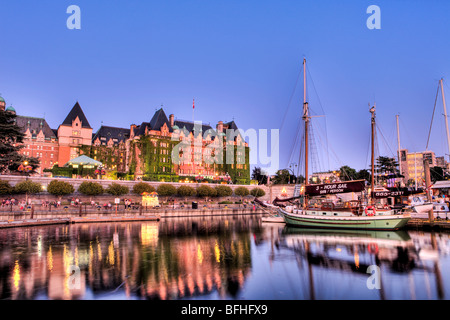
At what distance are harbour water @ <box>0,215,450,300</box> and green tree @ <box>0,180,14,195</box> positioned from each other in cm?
3524

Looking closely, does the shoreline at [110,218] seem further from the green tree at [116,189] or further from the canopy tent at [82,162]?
the canopy tent at [82,162]

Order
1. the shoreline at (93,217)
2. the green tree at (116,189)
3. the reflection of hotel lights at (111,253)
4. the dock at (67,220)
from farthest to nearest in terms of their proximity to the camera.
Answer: the green tree at (116,189)
the shoreline at (93,217)
the dock at (67,220)
the reflection of hotel lights at (111,253)

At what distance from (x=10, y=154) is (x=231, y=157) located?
3174 inches

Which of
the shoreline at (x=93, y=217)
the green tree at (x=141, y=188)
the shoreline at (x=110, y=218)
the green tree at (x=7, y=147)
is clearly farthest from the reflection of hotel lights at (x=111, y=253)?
the green tree at (x=7, y=147)

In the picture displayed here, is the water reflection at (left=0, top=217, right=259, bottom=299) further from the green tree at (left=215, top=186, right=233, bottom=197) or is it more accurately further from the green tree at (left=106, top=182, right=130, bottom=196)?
the green tree at (left=215, top=186, right=233, bottom=197)

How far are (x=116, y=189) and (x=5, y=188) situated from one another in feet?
74.7

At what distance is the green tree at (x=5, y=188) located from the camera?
60.2 metres

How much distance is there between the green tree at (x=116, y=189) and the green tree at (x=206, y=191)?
20961 millimetres

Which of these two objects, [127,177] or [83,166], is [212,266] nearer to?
[83,166]

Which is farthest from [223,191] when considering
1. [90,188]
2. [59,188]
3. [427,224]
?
[427,224]

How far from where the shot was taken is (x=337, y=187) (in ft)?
133

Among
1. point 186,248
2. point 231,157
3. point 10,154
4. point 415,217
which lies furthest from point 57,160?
point 415,217

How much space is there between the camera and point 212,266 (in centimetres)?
2075

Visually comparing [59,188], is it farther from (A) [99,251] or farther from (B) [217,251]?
(B) [217,251]
